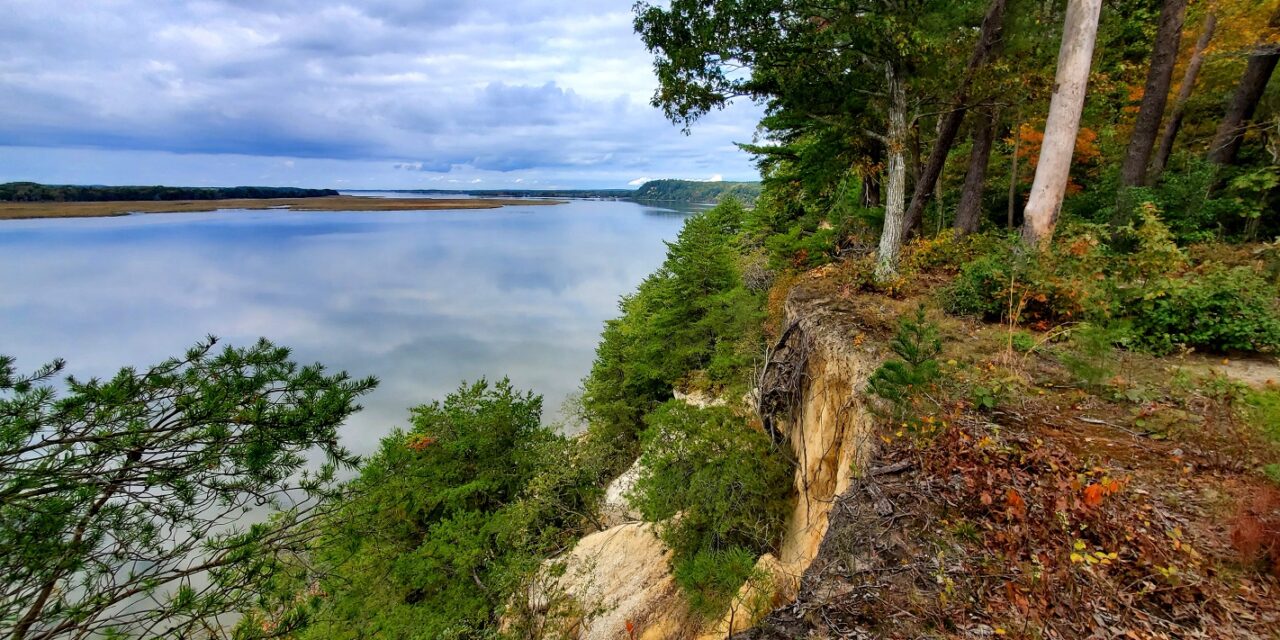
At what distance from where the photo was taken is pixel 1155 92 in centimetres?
796

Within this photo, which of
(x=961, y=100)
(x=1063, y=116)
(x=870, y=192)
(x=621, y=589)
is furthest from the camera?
(x=870, y=192)

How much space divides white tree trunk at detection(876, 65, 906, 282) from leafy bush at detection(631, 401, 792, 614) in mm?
3618

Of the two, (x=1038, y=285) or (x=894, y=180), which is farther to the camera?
(x=894, y=180)

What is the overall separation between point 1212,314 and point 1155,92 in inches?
233

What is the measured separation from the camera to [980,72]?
292 inches

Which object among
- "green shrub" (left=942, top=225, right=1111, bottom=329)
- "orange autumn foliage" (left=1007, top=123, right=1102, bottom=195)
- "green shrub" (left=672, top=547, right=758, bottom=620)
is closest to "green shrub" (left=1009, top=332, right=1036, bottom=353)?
"green shrub" (left=942, top=225, right=1111, bottom=329)

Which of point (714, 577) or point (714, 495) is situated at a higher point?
point (714, 495)

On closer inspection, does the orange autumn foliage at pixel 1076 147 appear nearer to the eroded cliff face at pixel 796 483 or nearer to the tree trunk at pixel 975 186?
the tree trunk at pixel 975 186

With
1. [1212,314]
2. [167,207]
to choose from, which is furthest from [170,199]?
[1212,314]

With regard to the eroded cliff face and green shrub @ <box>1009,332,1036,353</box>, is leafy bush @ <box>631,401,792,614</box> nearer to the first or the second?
the eroded cliff face

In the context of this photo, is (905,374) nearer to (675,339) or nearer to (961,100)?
(961,100)

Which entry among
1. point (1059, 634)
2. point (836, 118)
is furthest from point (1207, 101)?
point (1059, 634)

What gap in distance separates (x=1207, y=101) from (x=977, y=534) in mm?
15829

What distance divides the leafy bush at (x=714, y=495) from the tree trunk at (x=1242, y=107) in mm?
10693
